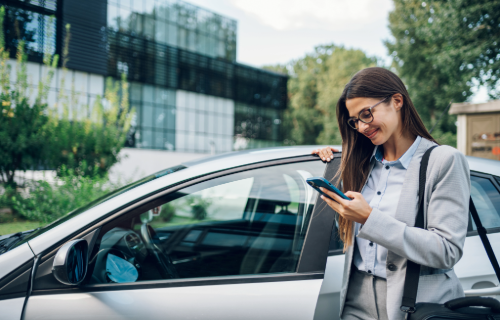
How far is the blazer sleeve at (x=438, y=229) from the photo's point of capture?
1.04m

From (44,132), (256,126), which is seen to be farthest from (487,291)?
(256,126)

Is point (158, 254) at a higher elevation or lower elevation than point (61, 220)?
lower

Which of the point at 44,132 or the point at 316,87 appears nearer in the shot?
the point at 44,132

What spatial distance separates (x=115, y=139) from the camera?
842 cm

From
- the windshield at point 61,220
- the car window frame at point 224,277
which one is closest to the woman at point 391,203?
A: the car window frame at point 224,277

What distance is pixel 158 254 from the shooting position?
2.28 metres

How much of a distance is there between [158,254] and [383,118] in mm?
1664

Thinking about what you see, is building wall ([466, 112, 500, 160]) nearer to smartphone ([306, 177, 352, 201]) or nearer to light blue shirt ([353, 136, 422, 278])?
light blue shirt ([353, 136, 422, 278])

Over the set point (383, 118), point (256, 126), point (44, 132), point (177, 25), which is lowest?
point (383, 118)

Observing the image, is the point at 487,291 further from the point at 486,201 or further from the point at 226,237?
the point at 226,237

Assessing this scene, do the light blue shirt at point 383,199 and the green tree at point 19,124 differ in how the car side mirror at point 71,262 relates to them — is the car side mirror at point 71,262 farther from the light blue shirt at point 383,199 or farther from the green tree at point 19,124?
the green tree at point 19,124

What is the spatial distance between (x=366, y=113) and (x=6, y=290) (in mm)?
1604

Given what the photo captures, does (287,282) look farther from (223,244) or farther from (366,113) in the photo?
(223,244)

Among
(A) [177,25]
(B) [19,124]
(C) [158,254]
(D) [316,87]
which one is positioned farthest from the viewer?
(D) [316,87]
